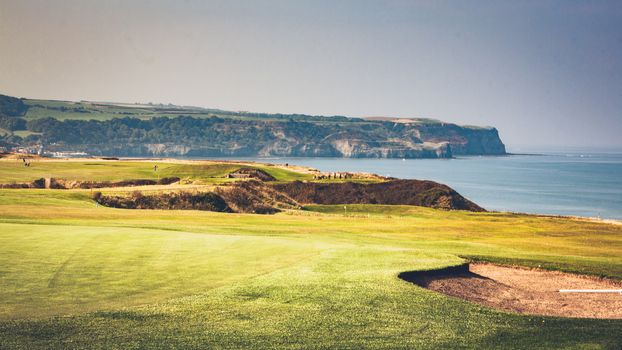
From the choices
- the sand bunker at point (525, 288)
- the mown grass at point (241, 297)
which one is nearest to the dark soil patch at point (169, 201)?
the mown grass at point (241, 297)

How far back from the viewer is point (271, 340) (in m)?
14.4

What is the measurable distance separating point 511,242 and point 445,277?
1567 cm

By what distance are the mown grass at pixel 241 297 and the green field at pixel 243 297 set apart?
0.05m

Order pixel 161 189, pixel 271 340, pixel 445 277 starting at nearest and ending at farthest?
1. pixel 271 340
2. pixel 445 277
3. pixel 161 189

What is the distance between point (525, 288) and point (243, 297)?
37.2 feet

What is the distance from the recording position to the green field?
1459 cm

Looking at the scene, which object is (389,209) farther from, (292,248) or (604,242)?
(292,248)

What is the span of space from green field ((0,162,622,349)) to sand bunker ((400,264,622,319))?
83 cm

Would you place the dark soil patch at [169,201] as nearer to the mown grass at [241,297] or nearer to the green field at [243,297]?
the green field at [243,297]

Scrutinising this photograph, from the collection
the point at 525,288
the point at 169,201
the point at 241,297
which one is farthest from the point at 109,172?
the point at 241,297

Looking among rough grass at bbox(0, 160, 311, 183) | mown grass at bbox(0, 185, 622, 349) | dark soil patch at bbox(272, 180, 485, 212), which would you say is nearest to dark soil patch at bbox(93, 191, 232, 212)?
rough grass at bbox(0, 160, 311, 183)

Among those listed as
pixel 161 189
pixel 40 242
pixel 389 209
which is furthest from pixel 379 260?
pixel 389 209

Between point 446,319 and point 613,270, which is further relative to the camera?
point 613,270

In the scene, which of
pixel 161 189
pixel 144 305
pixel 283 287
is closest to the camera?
pixel 144 305
